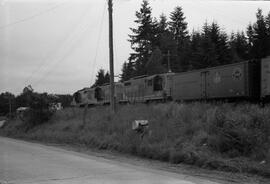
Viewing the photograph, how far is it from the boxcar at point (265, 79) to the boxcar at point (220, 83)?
0.94 metres

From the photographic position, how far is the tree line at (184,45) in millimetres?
71750

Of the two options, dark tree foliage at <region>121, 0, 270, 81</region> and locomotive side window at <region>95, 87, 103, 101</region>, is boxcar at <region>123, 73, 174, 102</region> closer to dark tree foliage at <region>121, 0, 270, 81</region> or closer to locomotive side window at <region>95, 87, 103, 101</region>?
locomotive side window at <region>95, 87, 103, 101</region>

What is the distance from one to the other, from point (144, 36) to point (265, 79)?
7631 centimetres

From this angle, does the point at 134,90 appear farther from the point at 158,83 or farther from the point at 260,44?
the point at 260,44

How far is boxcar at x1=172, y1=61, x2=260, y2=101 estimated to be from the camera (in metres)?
24.6

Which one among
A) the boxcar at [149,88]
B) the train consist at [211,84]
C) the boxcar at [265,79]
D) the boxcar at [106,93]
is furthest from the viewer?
the boxcar at [106,93]

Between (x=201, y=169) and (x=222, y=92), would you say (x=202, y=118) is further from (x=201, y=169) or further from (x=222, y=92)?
(x=222, y=92)

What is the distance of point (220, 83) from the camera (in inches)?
1049

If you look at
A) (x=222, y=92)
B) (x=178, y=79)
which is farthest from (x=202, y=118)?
(x=178, y=79)

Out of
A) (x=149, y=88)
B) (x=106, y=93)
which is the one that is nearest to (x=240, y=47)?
(x=106, y=93)

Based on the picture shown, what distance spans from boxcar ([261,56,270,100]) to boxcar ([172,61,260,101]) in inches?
36.9

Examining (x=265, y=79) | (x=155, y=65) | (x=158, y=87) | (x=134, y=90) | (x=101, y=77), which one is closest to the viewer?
(x=265, y=79)

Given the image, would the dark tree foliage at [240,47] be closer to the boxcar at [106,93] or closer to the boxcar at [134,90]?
the boxcar at [106,93]

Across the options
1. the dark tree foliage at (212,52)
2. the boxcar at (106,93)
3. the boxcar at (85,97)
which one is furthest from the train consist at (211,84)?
the dark tree foliage at (212,52)
